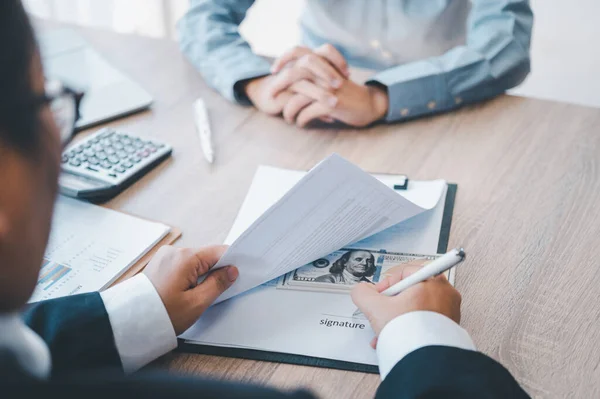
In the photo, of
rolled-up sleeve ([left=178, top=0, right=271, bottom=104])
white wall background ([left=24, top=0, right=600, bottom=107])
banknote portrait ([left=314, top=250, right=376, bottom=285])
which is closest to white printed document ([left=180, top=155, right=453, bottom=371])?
banknote portrait ([left=314, top=250, right=376, bottom=285])

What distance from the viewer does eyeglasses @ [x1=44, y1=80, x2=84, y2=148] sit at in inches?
19.3

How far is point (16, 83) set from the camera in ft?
1.42

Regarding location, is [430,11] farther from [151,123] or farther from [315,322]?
[315,322]

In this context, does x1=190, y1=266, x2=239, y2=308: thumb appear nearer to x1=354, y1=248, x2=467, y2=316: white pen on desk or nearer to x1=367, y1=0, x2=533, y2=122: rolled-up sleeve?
x1=354, y1=248, x2=467, y2=316: white pen on desk

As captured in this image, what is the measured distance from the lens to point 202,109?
3.66ft

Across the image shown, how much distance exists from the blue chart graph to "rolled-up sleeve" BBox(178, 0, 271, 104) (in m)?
0.46

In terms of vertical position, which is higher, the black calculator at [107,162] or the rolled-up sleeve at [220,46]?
the rolled-up sleeve at [220,46]

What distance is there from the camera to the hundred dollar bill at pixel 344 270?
0.77 meters

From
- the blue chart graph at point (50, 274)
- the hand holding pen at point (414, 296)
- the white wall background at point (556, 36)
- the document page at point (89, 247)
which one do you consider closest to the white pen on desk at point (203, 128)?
the document page at point (89, 247)

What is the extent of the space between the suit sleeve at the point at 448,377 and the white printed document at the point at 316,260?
6 centimetres

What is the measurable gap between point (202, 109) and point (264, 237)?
0.43 meters

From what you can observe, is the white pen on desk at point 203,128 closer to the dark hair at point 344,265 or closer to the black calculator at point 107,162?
the black calculator at point 107,162

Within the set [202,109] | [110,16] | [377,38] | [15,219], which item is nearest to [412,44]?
[377,38]

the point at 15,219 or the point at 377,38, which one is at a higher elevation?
the point at 15,219
